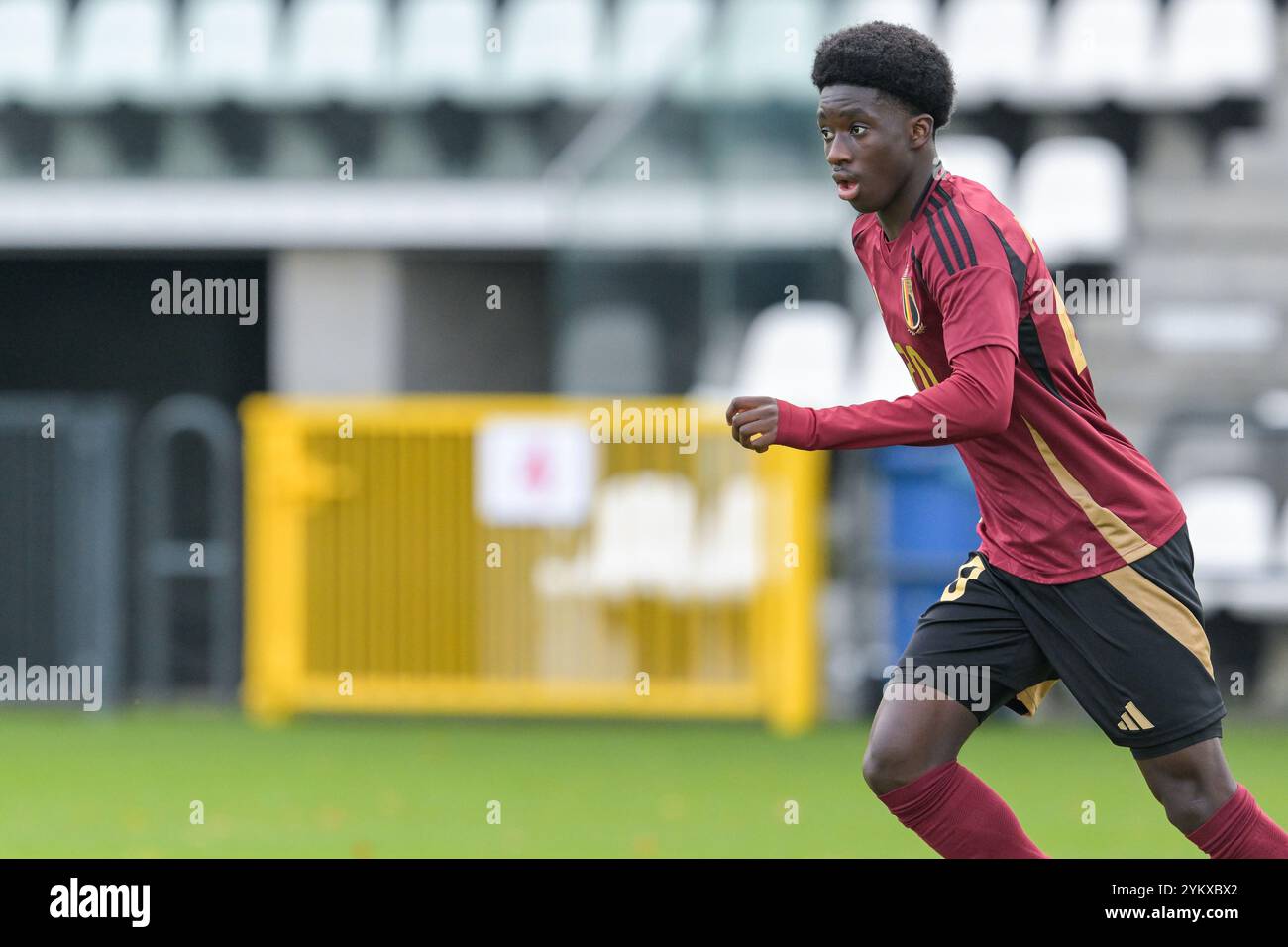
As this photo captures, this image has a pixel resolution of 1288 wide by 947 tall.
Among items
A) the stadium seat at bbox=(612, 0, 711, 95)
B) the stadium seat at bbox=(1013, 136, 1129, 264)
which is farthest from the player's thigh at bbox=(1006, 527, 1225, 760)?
the stadium seat at bbox=(612, 0, 711, 95)

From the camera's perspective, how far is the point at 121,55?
15688 millimetres

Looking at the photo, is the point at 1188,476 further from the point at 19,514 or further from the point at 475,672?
the point at 19,514

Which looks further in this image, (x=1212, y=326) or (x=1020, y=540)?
(x=1212, y=326)

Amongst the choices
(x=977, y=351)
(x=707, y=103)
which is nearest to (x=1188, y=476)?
(x=707, y=103)

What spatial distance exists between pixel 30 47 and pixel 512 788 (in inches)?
385

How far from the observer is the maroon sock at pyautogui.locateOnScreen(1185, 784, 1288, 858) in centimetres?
440

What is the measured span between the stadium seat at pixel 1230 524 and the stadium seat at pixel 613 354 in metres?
2.68

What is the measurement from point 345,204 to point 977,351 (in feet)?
34.3

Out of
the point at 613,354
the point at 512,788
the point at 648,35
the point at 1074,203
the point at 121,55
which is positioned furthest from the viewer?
Result: the point at 121,55

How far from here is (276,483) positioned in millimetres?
10438

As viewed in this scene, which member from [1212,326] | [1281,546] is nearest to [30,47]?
[1212,326]

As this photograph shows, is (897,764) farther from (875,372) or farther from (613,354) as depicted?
(875,372)

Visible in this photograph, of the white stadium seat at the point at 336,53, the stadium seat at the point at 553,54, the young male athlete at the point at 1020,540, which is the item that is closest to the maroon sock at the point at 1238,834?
the young male athlete at the point at 1020,540
